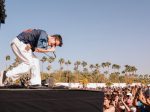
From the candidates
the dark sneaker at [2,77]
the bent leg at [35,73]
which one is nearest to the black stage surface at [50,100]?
the bent leg at [35,73]

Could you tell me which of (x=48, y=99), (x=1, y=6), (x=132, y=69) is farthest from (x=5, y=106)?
(x=132, y=69)

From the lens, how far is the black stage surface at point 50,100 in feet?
10.9

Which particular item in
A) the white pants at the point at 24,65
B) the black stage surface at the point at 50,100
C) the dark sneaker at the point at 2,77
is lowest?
the black stage surface at the point at 50,100

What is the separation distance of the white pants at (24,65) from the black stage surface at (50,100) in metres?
2.08

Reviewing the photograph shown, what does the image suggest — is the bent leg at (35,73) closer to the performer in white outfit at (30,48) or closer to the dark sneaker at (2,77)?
the performer in white outfit at (30,48)

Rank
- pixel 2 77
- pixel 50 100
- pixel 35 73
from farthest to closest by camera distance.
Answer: pixel 35 73 → pixel 2 77 → pixel 50 100

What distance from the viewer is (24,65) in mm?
6105

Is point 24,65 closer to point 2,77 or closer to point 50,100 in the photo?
point 2,77

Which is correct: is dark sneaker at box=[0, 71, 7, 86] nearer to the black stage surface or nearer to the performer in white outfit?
the performer in white outfit

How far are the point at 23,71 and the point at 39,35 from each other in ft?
2.18

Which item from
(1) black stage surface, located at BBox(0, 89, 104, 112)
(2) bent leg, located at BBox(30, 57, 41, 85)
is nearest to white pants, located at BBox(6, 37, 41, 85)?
(2) bent leg, located at BBox(30, 57, 41, 85)

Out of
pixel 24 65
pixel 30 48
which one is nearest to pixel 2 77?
pixel 24 65

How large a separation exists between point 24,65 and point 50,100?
2591 mm

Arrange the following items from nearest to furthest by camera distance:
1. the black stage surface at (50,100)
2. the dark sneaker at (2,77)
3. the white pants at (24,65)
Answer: the black stage surface at (50,100) → the dark sneaker at (2,77) → the white pants at (24,65)
